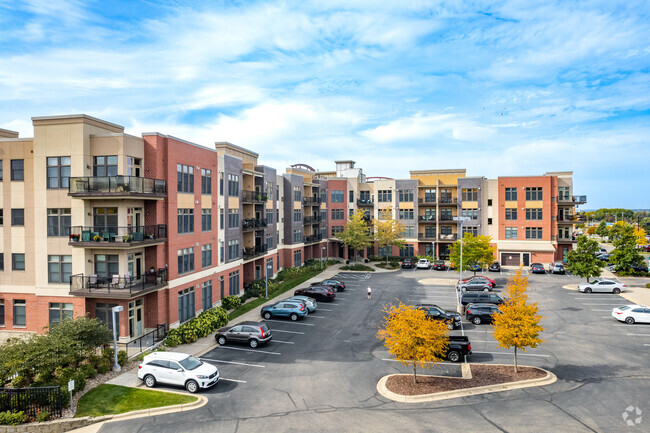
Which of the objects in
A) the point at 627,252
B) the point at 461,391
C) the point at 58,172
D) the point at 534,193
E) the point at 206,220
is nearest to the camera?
the point at 461,391

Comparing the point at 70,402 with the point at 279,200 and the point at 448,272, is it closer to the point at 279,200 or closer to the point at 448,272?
the point at 279,200

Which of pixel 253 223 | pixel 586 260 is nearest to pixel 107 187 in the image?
pixel 253 223

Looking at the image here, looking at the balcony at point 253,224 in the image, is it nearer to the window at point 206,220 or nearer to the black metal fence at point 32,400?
the window at point 206,220

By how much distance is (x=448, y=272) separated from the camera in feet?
188

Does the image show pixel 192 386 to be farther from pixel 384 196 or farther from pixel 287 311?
pixel 384 196

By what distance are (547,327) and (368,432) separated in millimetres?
20815

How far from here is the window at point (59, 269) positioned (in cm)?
2698

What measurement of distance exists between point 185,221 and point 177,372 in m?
13.2

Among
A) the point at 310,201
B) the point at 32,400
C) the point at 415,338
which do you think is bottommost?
the point at 32,400

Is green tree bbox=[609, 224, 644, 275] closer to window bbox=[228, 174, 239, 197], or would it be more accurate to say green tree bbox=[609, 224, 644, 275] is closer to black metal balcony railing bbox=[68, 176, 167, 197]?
window bbox=[228, 174, 239, 197]

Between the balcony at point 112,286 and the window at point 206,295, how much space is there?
6.59 meters

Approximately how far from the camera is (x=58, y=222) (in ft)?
88.6

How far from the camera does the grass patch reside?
18.3 m

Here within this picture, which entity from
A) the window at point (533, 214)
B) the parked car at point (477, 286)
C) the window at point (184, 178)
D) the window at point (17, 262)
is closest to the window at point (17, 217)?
the window at point (17, 262)
